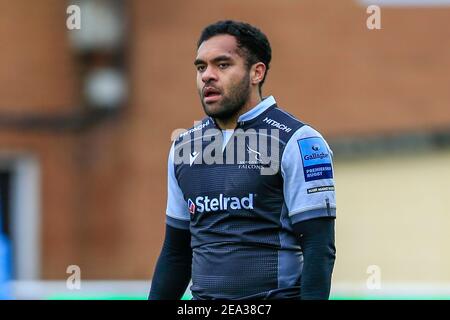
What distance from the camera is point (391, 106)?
12219mm

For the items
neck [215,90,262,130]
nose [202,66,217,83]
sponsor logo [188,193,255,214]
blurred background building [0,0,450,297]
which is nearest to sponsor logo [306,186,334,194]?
sponsor logo [188,193,255,214]

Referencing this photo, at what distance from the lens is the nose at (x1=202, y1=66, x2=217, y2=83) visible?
11.1 ft

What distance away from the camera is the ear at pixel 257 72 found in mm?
3458

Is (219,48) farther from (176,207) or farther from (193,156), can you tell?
(176,207)

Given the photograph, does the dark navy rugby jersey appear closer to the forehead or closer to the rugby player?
the rugby player

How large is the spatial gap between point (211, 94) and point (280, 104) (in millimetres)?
9171

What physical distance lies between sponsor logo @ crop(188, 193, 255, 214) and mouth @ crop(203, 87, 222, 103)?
0.30 meters

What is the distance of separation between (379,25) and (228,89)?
8.78 metres

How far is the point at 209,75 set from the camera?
339 centimetres

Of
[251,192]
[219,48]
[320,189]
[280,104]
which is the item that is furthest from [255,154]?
[280,104]

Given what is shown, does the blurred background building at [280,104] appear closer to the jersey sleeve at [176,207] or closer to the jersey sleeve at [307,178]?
the jersey sleeve at [176,207]

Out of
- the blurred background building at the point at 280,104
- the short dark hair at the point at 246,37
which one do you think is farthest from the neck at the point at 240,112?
the blurred background building at the point at 280,104

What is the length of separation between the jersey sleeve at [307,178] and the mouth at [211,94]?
27 cm

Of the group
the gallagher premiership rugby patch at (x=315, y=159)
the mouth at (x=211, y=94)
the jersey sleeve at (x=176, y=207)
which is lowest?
the jersey sleeve at (x=176, y=207)
